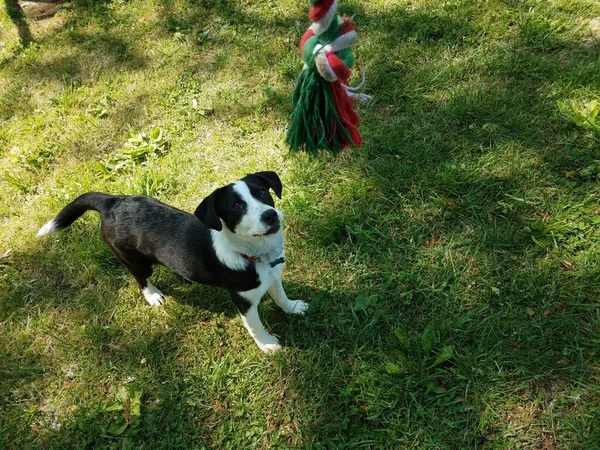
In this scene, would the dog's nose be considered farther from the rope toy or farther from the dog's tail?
the dog's tail

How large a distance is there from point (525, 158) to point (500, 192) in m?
0.41

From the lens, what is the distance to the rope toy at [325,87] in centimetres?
187

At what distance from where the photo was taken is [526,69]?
3912 millimetres

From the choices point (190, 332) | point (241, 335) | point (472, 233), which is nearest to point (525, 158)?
Result: point (472, 233)

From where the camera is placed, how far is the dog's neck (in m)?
2.46

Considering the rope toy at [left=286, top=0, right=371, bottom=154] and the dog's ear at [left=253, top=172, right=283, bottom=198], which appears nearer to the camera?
the rope toy at [left=286, top=0, right=371, bottom=154]

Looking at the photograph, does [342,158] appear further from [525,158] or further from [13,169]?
[13,169]

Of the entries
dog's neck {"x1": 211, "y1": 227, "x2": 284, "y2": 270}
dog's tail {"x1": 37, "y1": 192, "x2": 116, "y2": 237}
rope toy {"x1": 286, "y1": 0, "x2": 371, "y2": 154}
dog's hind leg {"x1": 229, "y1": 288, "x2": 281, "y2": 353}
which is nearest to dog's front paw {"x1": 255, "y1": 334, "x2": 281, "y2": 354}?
dog's hind leg {"x1": 229, "y1": 288, "x2": 281, "y2": 353}

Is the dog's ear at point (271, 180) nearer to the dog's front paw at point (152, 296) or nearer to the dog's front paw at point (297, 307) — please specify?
the dog's front paw at point (297, 307)

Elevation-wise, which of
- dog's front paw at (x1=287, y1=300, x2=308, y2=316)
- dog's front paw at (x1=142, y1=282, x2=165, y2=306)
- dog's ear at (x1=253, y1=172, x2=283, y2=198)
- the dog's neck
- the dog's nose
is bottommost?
dog's front paw at (x1=287, y1=300, x2=308, y2=316)

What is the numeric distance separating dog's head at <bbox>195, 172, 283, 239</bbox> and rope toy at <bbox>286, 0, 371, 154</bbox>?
1.45 ft

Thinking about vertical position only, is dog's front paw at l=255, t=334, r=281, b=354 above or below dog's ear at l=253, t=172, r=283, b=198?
below

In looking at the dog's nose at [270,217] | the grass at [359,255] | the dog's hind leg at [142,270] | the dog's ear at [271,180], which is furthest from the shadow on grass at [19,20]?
the dog's nose at [270,217]

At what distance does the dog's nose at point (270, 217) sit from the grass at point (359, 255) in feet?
3.45
